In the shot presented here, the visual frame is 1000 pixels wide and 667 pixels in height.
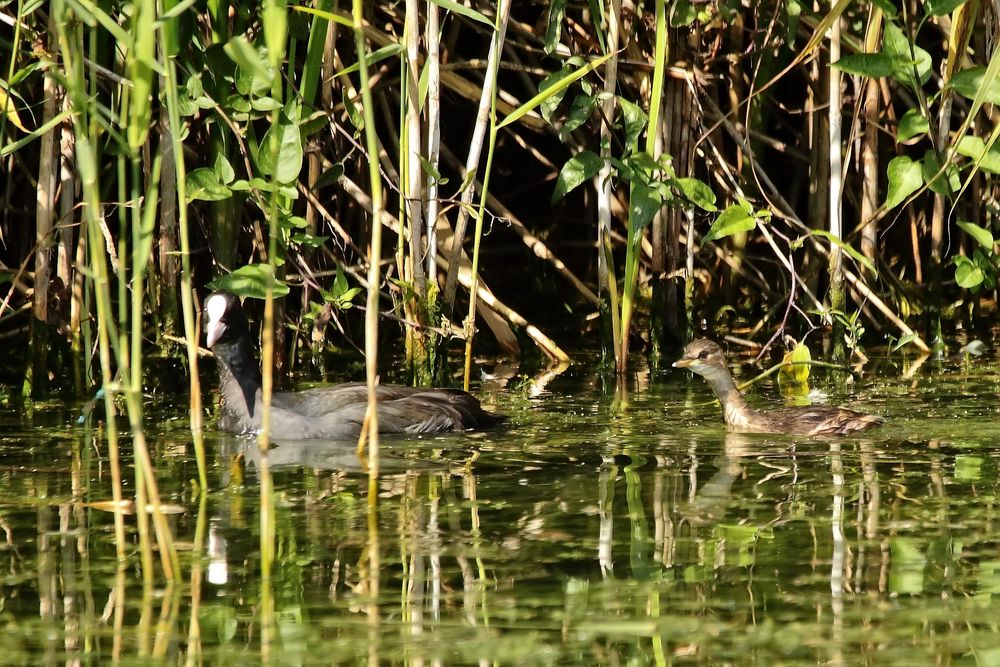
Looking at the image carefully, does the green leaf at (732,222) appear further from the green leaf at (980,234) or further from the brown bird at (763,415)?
the green leaf at (980,234)

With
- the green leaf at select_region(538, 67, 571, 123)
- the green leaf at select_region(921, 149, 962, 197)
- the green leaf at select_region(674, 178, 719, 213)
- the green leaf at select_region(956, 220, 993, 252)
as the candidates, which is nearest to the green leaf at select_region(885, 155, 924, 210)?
the green leaf at select_region(921, 149, 962, 197)

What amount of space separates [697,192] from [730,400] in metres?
1.00

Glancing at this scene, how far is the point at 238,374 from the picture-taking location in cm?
682

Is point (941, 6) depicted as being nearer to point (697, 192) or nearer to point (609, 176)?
point (697, 192)

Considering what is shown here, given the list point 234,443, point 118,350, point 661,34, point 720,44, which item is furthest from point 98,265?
point 720,44

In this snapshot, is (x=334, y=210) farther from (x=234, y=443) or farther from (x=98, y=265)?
(x=98, y=265)

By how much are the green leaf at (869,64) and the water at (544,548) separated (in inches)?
56.4

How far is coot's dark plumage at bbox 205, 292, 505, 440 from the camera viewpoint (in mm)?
6340

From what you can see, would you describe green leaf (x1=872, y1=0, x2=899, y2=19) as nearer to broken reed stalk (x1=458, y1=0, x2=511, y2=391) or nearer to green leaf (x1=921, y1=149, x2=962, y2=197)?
green leaf (x1=921, y1=149, x2=962, y2=197)

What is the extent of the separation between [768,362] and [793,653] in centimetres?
462

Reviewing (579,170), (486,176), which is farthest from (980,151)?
(486,176)

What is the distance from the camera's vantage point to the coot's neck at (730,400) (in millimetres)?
6328

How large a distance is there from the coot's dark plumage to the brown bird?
94 cm

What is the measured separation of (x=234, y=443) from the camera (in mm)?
6383
